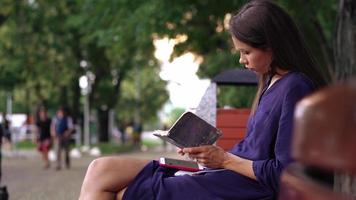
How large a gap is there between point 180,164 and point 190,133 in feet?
0.83

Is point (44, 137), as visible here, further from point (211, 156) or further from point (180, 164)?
point (211, 156)

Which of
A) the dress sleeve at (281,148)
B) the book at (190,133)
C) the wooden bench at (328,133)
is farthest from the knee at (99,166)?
the wooden bench at (328,133)

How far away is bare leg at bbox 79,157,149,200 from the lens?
2.78 meters

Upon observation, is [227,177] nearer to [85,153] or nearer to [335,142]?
[335,142]

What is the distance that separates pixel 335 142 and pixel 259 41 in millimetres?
1738

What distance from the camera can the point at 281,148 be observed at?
271 cm

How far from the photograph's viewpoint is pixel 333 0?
1254 cm

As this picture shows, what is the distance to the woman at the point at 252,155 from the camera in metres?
2.78

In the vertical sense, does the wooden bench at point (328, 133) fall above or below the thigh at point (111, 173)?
above

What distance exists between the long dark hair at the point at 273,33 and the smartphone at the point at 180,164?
54 cm

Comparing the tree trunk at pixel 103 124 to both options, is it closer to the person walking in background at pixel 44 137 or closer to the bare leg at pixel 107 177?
the person walking in background at pixel 44 137

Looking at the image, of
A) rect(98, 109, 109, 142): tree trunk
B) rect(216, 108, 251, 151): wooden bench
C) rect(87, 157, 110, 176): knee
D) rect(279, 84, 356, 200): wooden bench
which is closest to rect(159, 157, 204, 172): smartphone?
rect(87, 157, 110, 176): knee

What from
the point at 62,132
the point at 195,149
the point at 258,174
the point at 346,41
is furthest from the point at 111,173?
the point at 62,132

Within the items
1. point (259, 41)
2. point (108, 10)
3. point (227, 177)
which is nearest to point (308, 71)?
point (259, 41)
